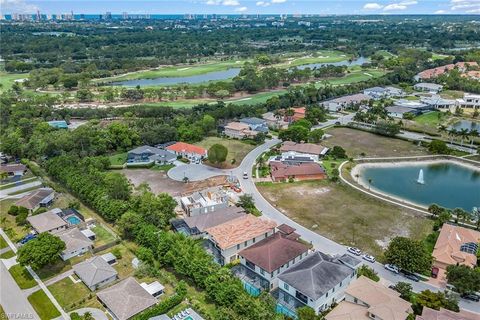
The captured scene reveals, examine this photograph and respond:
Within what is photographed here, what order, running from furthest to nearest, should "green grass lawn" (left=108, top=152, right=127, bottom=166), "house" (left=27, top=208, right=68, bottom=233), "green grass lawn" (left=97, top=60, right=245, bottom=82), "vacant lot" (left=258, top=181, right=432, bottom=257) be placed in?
"green grass lawn" (left=97, top=60, right=245, bottom=82)
"green grass lawn" (left=108, top=152, right=127, bottom=166)
"house" (left=27, top=208, right=68, bottom=233)
"vacant lot" (left=258, top=181, right=432, bottom=257)

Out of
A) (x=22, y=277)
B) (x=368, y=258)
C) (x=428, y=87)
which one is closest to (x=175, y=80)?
(x=428, y=87)

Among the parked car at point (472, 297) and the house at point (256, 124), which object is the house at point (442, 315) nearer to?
the parked car at point (472, 297)

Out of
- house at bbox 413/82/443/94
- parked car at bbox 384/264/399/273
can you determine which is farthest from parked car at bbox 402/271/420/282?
house at bbox 413/82/443/94

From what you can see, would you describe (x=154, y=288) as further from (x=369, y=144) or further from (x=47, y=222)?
(x=369, y=144)

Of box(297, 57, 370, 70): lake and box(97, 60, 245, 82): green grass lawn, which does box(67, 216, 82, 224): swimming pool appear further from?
box(297, 57, 370, 70): lake

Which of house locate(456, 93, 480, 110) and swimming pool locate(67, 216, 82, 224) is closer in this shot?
swimming pool locate(67, 216, 82, 224)

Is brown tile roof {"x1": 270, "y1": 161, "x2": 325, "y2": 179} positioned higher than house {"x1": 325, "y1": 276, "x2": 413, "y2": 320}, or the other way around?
house {"x1": 325, "y1": 276, "x2": 413, "y2": 320}

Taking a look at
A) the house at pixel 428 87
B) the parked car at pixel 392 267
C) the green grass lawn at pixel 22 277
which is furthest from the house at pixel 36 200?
the house at pixel 428 87
